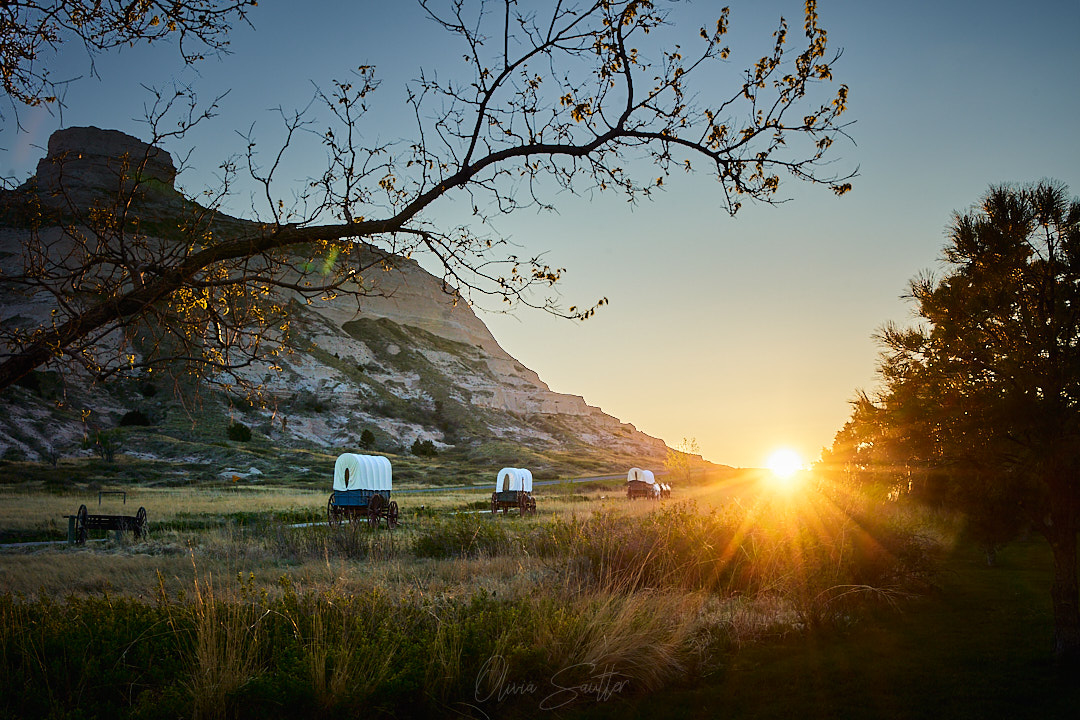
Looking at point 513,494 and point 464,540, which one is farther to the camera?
point 513,494

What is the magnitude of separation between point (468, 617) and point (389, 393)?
337ft

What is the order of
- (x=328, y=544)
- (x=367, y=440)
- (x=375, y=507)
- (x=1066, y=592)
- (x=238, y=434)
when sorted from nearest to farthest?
(x=1066, y=592)
(x=328, y=544)
(x=375, y=507)
(x=238, y=434)
(x=367, y=440)

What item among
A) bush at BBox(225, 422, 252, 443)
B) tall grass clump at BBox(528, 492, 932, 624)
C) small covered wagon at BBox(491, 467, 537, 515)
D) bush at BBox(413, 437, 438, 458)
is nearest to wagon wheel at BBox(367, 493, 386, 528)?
small covered wagon at BBox(491, 467, 537, 515)

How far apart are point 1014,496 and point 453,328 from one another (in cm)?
14880

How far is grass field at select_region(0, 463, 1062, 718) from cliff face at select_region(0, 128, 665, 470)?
158ft

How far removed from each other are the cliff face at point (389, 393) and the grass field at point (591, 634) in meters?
48.1

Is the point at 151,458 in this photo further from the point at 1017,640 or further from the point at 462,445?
the point at 1017,640

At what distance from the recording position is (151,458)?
5481cm

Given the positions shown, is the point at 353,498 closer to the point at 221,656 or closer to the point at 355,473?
the point at 355,473

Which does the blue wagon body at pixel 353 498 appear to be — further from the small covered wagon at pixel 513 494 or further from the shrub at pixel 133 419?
the shrub at pixel 133 419

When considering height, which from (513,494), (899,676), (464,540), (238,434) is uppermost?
(238,434)

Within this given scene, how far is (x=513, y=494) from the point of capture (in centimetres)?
2866

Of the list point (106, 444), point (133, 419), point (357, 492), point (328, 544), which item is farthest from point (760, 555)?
point (133, 419)

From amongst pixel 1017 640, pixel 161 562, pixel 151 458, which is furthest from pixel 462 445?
pixel 1017 640
